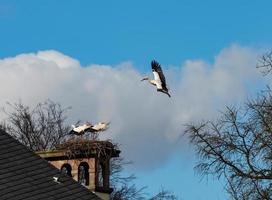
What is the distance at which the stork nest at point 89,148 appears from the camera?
2389 centimetres

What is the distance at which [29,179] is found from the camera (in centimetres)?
2050

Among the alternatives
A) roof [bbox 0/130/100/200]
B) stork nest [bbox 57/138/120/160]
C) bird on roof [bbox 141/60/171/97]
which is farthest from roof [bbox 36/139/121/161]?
bird on roof [bbox 141/60/171/97]

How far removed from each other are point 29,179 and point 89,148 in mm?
3723

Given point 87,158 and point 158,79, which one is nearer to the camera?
point 158,79

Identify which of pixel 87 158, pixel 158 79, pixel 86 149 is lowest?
pixel 158 79

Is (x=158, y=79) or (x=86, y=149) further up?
(x=86, y=149)

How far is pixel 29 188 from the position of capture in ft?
65.3

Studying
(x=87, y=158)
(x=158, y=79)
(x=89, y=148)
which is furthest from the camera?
(x=87, y=158)

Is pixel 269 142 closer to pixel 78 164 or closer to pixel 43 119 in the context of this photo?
pixel 78 164

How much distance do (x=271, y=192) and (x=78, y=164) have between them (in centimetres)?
594

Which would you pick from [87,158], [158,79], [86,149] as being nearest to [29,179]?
[86,149]

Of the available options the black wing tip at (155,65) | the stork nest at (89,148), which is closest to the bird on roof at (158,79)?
the black wing tip at (155,65)

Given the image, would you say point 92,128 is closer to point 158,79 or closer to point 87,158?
point 87,158

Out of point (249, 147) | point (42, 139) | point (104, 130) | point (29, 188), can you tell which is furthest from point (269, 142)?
point (42, 139)
